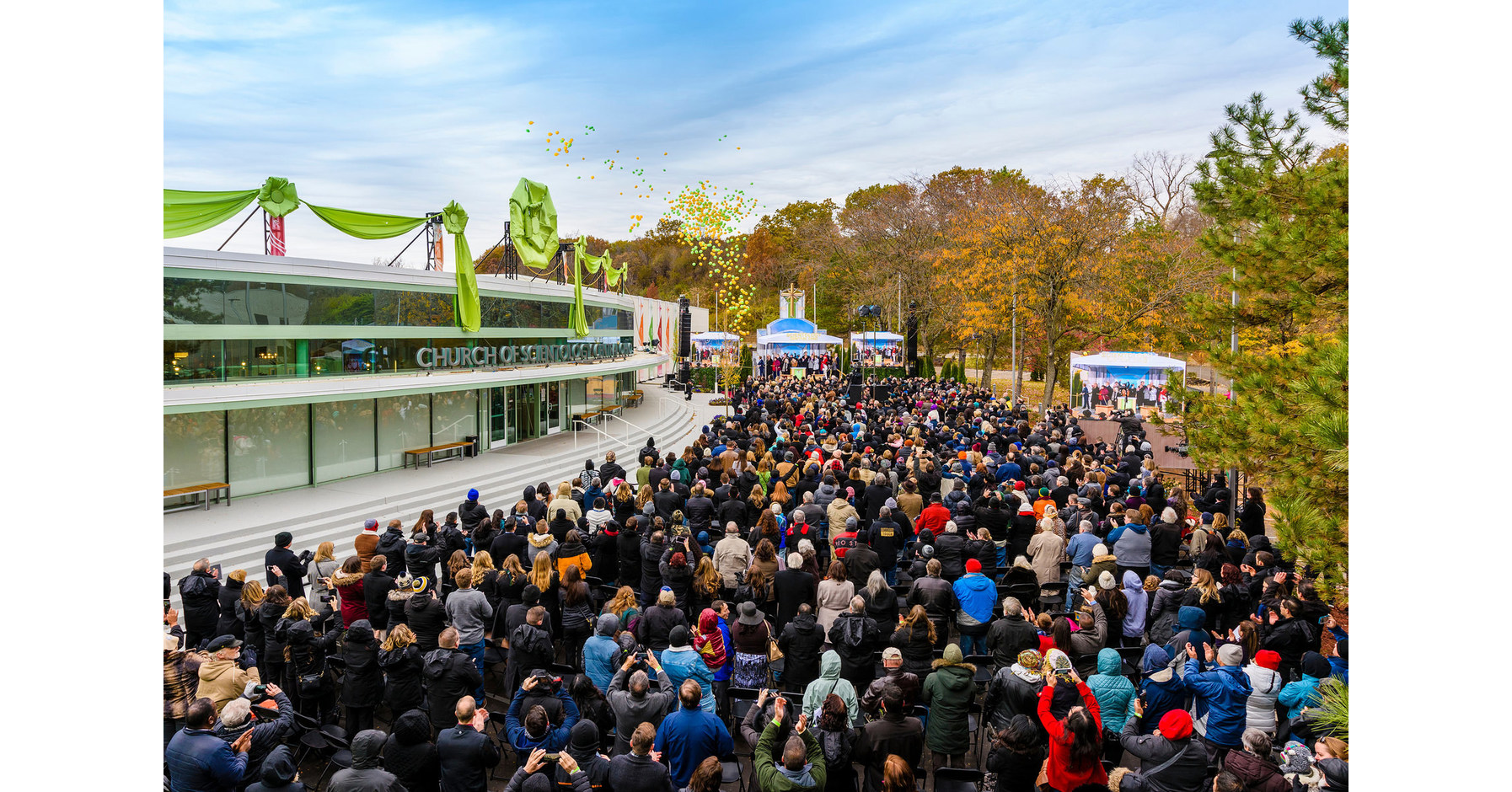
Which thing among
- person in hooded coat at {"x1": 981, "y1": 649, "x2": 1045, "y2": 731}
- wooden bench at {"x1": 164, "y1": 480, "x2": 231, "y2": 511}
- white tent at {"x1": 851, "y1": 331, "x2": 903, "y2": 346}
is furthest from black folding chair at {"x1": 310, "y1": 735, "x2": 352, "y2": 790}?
white tent at {"x1": 851, "y1": 331, "x2": 903, "y2": 346}

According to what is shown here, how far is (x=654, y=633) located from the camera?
7.18 meters

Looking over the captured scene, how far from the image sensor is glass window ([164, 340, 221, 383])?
1639cm

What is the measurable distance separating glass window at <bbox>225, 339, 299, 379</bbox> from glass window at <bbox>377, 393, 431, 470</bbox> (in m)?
3.31

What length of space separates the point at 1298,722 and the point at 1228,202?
574 centimetres

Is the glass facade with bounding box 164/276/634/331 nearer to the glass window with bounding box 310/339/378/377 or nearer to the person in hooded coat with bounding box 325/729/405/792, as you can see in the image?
the glass window with bounding box 310/339/378/377

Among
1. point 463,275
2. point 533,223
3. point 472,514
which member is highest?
point 533,223

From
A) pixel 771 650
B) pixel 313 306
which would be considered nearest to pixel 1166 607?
pixel 771 650

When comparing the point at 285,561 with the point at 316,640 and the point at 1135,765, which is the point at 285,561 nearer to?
the point at 316,640

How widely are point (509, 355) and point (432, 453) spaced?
12.5 feet

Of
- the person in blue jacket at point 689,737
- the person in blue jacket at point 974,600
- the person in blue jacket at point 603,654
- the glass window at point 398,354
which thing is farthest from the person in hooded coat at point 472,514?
the glass window at point 398,354

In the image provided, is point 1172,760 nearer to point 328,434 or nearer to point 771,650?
point 771,650

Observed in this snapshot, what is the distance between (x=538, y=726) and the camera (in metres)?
5.27

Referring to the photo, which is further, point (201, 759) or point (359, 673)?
point (359, 673)

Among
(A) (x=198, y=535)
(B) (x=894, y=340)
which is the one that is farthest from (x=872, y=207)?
(A) (x=198, y=535)
